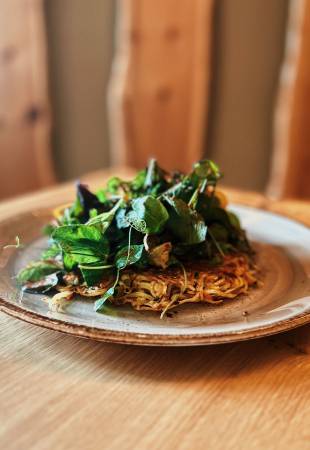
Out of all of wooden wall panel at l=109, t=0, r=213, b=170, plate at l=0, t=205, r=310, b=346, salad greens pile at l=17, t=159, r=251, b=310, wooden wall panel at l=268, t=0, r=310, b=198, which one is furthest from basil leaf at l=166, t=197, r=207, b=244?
wooden wall panel at l=109, t=0, r=213, b=170

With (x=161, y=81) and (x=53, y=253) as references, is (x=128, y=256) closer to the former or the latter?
(x=53, y=253)

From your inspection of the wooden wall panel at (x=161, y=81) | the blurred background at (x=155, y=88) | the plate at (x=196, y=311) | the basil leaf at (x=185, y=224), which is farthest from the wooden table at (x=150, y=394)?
the wooden wall panel at (x=161, y=81)

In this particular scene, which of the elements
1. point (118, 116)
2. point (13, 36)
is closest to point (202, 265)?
point (118, 116)

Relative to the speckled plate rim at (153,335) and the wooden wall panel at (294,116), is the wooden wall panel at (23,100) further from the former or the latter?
the speckled plate rim at (153,335)

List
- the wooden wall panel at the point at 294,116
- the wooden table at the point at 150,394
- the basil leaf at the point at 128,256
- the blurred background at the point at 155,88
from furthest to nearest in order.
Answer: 1. the blurred background at the point at 155,88
2. the wooden wall panel at the point at 294,116
3. the basil leaf at the point at 128,256
4. the wooden table at the point at 150,394

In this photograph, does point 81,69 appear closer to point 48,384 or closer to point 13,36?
point 13,36

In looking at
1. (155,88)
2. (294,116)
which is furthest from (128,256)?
(155,88)
